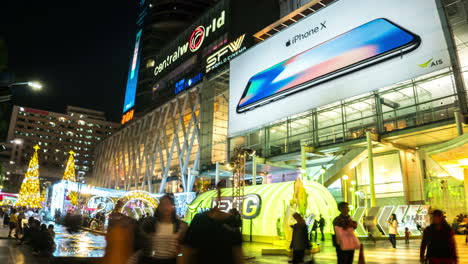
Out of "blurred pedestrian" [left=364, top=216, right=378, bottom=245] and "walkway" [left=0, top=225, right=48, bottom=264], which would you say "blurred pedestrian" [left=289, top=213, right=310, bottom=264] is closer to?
"walkway" [left=0, top=225, right=48, bottom=264]

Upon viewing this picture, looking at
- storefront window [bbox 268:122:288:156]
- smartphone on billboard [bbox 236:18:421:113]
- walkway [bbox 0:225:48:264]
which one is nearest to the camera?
walkway [bbox 0:225:48:264]

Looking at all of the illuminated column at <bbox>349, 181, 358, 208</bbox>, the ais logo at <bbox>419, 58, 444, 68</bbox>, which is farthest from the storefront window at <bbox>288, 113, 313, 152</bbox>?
the ais logo at <bbox>419, 58, 444, 68</bbox>

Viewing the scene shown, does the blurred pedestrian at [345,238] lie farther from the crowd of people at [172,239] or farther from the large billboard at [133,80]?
the large billboard at [133,80]

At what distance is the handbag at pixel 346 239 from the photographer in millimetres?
5677

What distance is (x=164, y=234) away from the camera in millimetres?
4000

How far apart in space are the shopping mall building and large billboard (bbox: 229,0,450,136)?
0.07m

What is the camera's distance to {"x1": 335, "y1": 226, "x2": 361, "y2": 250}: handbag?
5677 mm

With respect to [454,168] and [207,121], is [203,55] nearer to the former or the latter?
[207,121]

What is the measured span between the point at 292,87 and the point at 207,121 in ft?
60.5

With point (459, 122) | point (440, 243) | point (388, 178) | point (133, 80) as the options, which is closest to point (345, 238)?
point (440, 243)

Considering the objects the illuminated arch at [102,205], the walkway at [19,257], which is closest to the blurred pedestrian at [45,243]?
the walkway at [19,257]

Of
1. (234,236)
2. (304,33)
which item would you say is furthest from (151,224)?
(304,33)

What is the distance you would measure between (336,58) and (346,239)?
2025 centimetres

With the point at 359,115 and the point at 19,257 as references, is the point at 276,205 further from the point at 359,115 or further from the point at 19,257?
the point at 359,115
